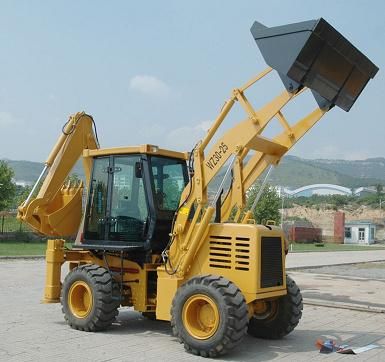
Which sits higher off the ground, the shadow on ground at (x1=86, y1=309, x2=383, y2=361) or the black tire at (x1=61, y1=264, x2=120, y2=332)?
the black tire at (x1=61, y1=264, x2=120, y2=332)

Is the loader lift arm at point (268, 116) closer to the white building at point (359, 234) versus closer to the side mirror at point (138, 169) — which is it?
the side mirror at point (138, 169)

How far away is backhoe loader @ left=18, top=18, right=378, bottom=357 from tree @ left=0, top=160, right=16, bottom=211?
33.1 metres

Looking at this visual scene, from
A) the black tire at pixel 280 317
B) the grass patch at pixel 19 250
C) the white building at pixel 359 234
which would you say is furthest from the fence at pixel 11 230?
the white building at pixel 359 234

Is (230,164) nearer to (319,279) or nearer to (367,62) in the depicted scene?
(367,62)

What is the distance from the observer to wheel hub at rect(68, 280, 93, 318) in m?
8.41

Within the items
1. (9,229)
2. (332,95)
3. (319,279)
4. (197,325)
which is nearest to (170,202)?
(197,325)

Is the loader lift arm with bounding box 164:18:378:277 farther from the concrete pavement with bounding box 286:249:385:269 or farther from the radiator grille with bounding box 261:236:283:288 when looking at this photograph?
the concrete pavement with bounding box 286:249:385:269

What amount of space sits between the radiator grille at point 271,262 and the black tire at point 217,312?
2.03ft

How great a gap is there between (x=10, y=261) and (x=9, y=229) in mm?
14483

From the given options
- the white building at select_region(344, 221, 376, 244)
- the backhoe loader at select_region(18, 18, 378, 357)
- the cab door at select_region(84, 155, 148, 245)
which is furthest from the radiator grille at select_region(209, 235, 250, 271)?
the white building at select_region(344, 221, 376, 244)

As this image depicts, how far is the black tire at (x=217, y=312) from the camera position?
6.82 metres

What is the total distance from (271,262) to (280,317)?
1.02 metres

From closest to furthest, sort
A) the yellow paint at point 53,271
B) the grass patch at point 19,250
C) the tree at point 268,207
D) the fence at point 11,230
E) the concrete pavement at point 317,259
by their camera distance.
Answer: the yellow paint at point 53,271, the grass patch at point 19,250, the concrete pavement at point 317,259, the fence at point 11,230, the tree at point 268,207

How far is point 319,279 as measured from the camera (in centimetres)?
1880
